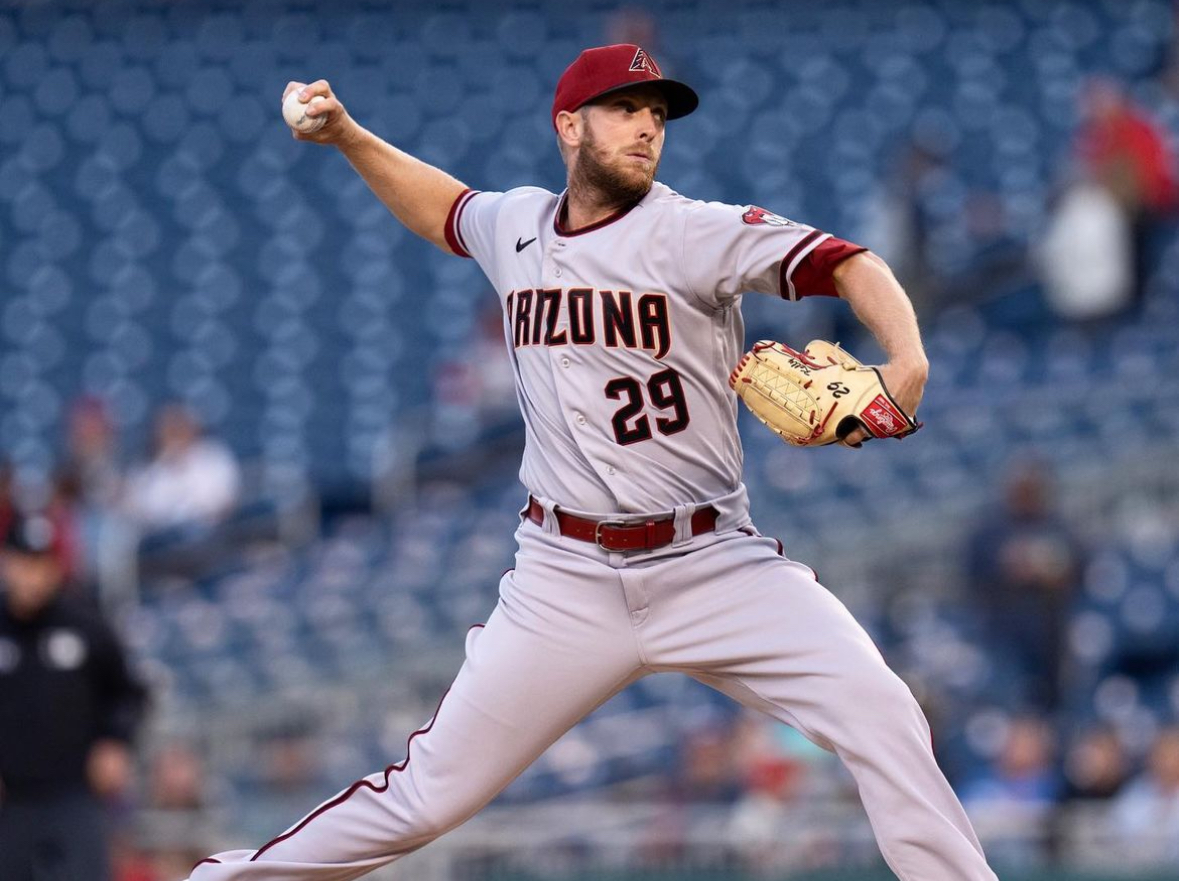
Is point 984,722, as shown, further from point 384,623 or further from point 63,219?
point 63,219

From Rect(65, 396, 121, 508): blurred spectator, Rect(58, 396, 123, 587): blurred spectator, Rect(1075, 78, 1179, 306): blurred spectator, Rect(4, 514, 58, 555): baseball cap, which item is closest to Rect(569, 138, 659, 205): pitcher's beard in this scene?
Rect(4, 514, 58, 555): baseball cap

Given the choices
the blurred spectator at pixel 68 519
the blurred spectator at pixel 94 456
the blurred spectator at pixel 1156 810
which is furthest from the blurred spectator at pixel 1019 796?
the blurred spectator at pixel 94 456

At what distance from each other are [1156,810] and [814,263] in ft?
13.8

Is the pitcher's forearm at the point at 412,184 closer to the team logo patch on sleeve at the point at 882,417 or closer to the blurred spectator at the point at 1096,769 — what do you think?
the team logo patch on sleeve at the point at 882,417

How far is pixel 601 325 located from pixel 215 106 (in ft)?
33.7

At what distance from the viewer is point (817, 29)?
13.0 m

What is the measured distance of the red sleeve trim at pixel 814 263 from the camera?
3.18m

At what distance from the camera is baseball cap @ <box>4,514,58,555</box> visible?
568cm

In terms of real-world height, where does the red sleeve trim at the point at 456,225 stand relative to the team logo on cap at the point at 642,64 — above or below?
below

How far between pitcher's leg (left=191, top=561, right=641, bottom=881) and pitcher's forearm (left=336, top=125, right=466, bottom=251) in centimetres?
86

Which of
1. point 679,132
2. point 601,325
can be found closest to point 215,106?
point 679,132

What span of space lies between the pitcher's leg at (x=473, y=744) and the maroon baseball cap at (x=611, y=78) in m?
0.88

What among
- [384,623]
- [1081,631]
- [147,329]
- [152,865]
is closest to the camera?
[152,865]

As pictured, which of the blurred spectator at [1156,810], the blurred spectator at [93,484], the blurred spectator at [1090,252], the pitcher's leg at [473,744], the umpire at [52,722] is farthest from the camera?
the blurred spectator at [1090,252]
